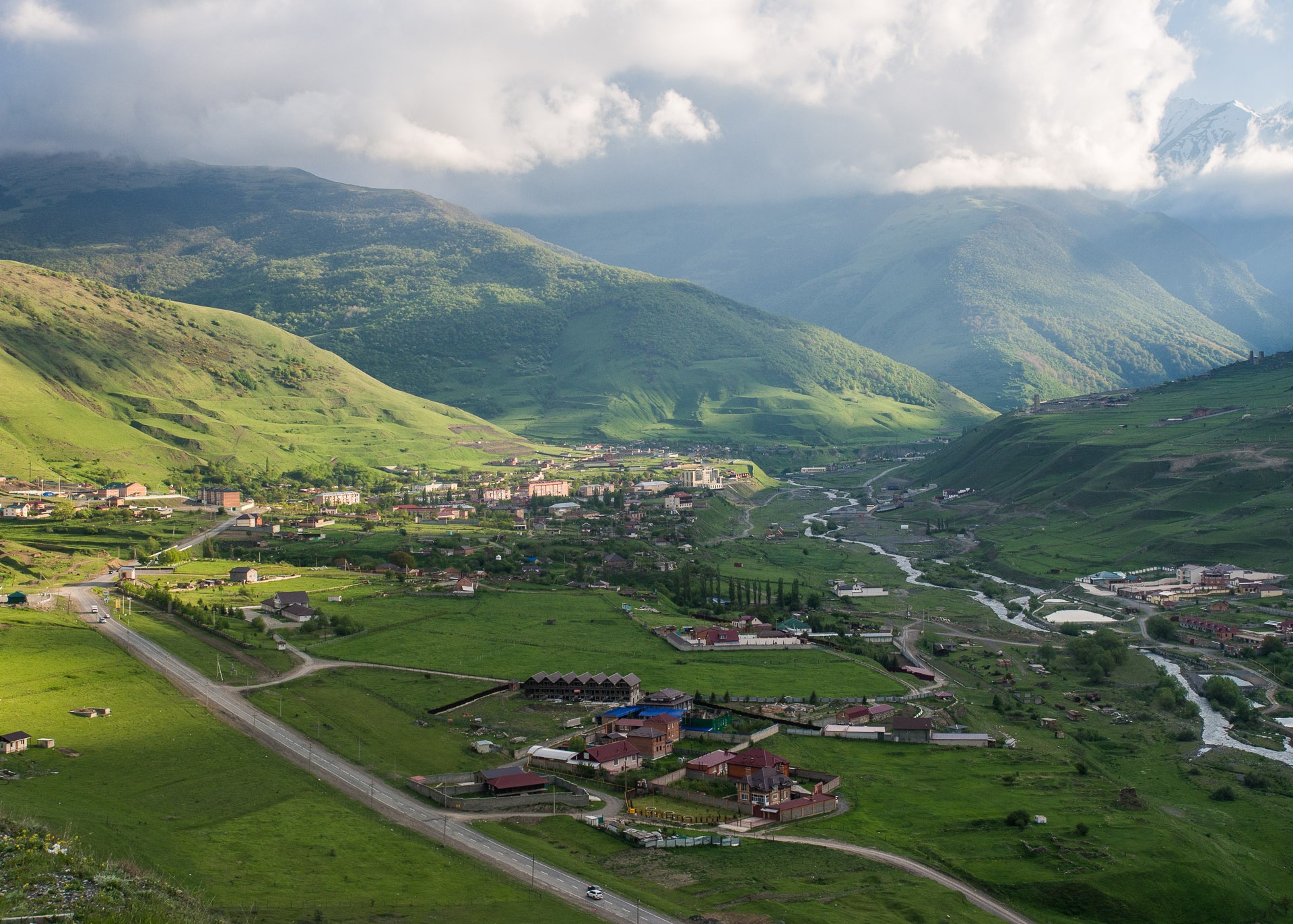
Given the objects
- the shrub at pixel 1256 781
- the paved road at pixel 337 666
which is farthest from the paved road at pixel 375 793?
the shrub at pixel 1256 781

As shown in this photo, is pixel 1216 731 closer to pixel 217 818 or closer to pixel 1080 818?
pixel 1080 818

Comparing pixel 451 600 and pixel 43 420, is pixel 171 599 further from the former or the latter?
pixel 43 420

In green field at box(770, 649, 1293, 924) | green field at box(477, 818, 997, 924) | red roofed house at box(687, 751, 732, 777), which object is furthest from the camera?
red roofed house at box(687, 751, 732, 777)

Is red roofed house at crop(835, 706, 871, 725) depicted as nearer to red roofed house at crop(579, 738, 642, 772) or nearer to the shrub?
red roofed house at crop(579, 738, 642, 772)

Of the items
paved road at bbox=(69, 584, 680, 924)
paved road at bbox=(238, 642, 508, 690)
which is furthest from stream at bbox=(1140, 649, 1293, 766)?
paved road at bbox=(238, 642, 508, 690)

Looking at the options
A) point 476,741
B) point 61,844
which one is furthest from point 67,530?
point 61,844

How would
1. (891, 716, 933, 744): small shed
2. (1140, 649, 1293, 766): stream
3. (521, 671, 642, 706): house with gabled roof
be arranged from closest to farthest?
(891, 716, 933, 744): small shed
(1140, 649, 1293, 766): stream
(521, 671, 642, 706): house with gabled roof
